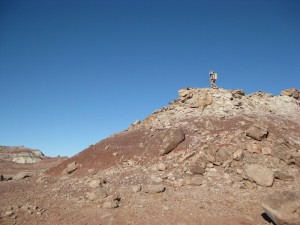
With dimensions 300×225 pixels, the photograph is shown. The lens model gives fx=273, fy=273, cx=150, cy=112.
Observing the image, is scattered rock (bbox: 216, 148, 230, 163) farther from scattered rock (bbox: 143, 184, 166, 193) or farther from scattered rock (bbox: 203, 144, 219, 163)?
scattered rock (bbox: 143, 184, 166, 193)

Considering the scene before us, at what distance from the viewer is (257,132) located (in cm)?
1964

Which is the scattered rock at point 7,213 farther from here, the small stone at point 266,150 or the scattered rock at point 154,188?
the small stone at point 266,150

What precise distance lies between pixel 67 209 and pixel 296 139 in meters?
18.0

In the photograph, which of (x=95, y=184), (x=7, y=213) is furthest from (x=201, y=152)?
(x=7, y=213)

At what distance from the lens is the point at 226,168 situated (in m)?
16.8

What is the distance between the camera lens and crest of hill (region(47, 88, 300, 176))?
19.4 meters

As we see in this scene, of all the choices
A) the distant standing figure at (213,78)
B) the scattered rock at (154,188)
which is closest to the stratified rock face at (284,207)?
the scattered rock at (154,188)

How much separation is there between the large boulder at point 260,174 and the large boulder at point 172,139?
Result: 604cm

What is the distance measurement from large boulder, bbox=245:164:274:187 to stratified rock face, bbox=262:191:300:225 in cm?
440

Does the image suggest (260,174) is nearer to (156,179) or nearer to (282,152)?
(282,152)

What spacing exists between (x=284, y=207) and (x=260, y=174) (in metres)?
5.27

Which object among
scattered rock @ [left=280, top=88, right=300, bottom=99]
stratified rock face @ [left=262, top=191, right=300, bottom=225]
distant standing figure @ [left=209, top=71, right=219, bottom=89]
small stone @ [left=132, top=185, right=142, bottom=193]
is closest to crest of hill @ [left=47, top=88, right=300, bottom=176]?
distant standing figure @ [left=209, top=71, right=219, bottom=89]

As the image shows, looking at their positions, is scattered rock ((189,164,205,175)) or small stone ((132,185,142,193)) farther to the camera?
scattered rock ((189,164,205,175))

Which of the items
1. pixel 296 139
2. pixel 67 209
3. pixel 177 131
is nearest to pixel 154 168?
pixel 177 131
